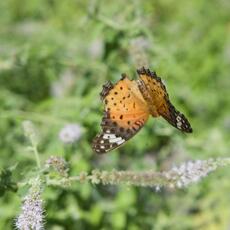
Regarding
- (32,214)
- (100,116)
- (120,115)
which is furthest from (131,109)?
(100,116)

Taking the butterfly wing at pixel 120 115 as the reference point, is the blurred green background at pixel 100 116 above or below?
above

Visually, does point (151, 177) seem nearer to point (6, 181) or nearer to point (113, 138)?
point (113, 138)

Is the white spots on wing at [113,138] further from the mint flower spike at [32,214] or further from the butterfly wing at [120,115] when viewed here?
the mint flower spike at [32,214]

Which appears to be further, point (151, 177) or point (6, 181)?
point (6, 181)

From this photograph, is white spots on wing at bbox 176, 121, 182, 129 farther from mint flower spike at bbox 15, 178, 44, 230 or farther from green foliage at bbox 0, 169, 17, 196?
green foliage at bbox 0, 169, 17, 196

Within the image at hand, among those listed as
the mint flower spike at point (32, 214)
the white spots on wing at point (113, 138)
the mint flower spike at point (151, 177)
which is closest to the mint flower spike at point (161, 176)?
the mint flower spike at point (151, 177)

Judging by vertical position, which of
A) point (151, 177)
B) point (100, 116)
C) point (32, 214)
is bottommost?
point (32, 214)

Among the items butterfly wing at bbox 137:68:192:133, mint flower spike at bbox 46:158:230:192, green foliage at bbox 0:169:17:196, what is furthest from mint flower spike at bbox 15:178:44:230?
butterfly wing at bbox 137:68:192:133

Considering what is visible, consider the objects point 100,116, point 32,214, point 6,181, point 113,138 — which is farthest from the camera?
point 100,116
